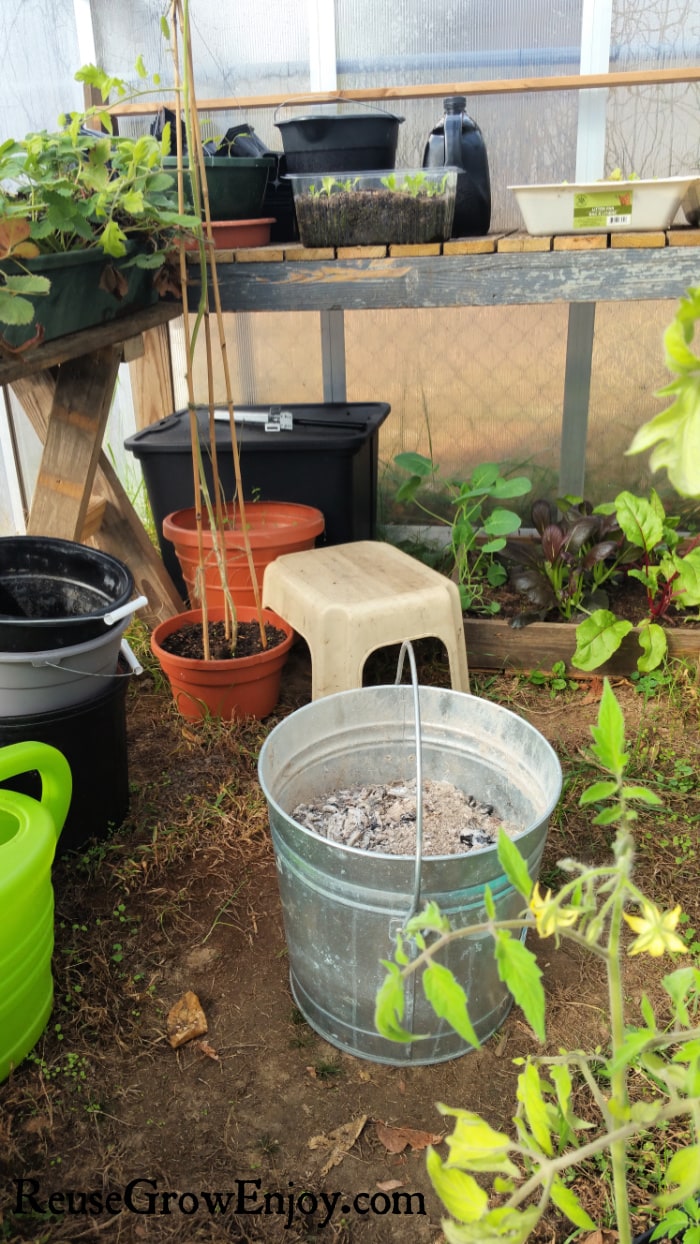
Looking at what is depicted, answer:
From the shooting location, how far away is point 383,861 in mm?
1215

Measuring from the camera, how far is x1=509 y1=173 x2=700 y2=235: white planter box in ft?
6.70

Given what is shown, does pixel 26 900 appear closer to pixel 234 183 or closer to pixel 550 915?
pixel 550 915

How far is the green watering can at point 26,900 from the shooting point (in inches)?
49.3

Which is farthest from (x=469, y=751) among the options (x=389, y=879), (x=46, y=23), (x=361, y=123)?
(x=46, y=23)

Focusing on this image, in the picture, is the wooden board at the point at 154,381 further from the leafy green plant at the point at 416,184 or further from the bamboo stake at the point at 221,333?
the leafy green plant at the point at 416,184

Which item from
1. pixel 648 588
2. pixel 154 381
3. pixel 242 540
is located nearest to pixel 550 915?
pixel 242 540

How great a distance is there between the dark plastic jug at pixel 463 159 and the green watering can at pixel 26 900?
70.8 inches

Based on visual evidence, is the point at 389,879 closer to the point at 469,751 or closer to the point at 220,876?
the point at 469,751

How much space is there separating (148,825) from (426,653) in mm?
1018

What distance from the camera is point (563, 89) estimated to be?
8.63 feet

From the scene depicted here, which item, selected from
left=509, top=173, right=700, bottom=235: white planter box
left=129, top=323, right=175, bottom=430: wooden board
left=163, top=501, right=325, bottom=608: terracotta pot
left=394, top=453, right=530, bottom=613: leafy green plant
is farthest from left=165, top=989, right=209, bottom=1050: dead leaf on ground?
left=129, top=323, right=175, bottom=430: wooden board

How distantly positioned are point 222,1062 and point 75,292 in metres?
1.55

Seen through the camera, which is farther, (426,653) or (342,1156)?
(426,653)

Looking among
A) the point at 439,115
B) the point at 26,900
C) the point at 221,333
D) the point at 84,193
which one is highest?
the point at 439,115
